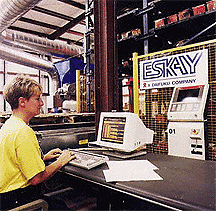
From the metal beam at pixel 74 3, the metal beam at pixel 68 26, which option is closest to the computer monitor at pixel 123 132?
the metal beam at pixel 74 3

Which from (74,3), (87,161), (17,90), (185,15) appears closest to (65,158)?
(87,161)

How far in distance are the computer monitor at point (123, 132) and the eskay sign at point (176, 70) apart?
76 centimetres

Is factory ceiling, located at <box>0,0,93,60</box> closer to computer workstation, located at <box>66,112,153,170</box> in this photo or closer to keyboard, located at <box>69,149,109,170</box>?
computer workstation, located at <box>66,112,153,170</box>

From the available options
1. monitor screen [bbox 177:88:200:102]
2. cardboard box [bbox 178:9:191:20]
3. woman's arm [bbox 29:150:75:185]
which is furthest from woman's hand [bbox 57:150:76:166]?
cardboard box [bbox 178:9:191:20]

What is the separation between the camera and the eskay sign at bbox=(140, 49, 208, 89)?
210 cm

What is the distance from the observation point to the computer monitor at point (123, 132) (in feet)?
5.50

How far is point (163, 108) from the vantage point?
2600mm

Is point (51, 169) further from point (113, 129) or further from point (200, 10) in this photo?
point (200, 10)

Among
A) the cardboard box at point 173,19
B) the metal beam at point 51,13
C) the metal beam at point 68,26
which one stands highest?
the metal beam at point 51,13

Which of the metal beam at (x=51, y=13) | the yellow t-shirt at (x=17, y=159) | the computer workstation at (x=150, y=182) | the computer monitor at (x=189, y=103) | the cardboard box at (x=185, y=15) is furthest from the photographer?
the metal beam at (x=51, y=13)

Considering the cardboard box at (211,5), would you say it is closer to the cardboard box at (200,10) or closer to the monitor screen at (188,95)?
the cardboard box at (200,10)

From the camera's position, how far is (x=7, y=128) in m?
1.29

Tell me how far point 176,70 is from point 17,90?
5.19 ft

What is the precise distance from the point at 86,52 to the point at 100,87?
1.75 meters
